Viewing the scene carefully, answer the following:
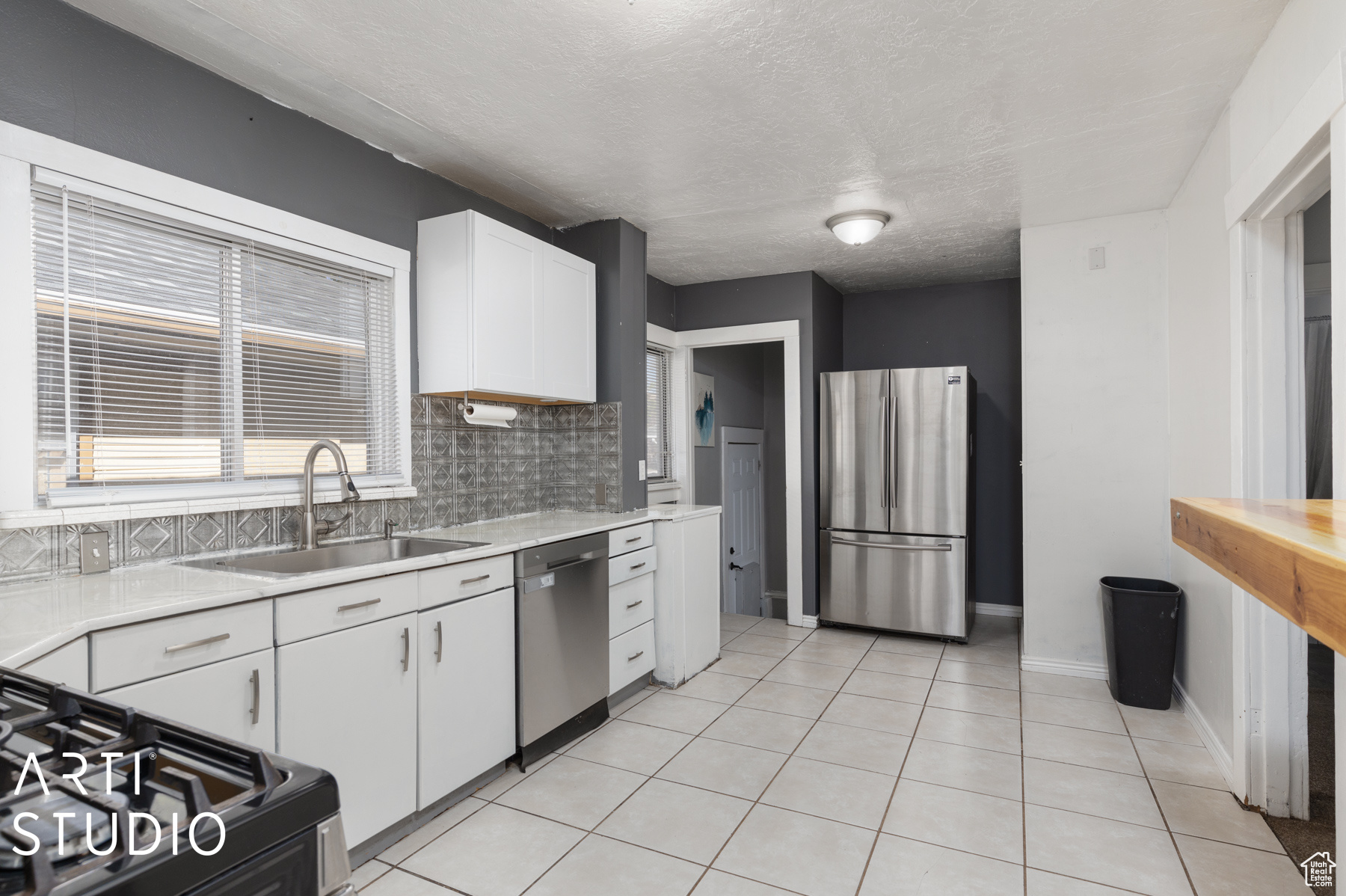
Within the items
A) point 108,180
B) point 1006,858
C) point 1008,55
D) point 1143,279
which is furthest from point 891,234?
point 108,180

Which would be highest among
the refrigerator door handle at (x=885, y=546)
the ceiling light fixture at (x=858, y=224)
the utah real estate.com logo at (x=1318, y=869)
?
the ceiling light fixture at (x=858, y=224)

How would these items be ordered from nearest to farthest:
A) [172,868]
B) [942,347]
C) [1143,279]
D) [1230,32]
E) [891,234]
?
[172,868], [1230,32], [1143,279], [891,234], [942,347]

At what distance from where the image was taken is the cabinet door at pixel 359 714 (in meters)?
1.85

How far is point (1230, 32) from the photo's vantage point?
211 centimetres

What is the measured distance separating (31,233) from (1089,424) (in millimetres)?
4469

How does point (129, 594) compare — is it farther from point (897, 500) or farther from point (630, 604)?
point (897, 500)

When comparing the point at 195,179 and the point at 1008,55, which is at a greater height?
the point at 1008,55

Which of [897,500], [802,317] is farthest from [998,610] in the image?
[802,317]

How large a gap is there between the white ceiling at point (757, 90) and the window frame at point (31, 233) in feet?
1.39

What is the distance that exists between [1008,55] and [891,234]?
1.94 m

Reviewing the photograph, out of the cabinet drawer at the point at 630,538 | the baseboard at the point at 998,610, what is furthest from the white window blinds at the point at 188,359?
the baseboard at the point at 998,610

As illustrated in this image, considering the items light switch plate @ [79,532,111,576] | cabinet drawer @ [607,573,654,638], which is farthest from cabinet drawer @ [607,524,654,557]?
light switch plate @ [79,532,111,576]

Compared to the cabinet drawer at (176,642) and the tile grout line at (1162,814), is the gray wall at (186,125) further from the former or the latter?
the tile grout line at (1162,814)

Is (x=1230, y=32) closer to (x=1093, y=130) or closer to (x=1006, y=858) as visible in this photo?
(x=1093, y=130)
